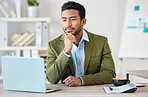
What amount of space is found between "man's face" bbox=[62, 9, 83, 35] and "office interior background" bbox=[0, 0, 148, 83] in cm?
231

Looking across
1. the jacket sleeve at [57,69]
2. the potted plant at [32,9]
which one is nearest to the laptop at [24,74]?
the jacket sleeve at [57,69]

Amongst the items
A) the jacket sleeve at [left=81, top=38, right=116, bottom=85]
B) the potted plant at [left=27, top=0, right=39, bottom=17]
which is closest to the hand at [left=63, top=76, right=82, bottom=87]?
the jacket sleeve at [left=81, top=38, right=116, bottom=85]

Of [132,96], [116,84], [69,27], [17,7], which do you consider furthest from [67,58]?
[17,7]

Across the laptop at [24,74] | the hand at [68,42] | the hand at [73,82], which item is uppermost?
the hand at [68,42]

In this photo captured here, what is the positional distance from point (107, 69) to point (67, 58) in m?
0.40

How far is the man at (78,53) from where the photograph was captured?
186 cm

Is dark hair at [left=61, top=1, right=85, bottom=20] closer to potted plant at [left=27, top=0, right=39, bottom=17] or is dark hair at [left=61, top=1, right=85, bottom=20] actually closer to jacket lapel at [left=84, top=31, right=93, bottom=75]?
jacket lapel at [left=84, top=31, right=93, bottom=75]

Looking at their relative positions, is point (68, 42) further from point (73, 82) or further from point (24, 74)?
point (24, 74)

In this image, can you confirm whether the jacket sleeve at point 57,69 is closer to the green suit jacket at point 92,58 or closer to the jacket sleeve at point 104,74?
the green suit jacket at point 92,58

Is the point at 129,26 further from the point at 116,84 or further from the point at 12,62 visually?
the point at 12,62

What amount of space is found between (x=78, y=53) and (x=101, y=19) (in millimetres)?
2438

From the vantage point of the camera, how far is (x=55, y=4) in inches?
168

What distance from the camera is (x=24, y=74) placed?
4.68 feet

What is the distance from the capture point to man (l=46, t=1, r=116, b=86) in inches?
73.2
